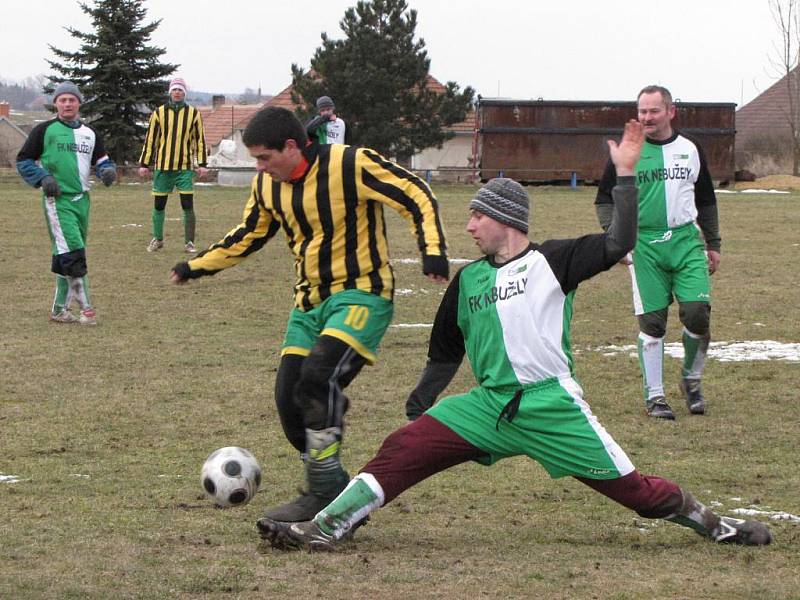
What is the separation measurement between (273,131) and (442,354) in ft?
3.95

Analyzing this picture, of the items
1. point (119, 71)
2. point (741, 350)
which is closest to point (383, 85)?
point (119, 71)

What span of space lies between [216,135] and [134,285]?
63.2 m

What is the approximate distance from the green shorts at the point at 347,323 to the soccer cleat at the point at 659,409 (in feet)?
9.58

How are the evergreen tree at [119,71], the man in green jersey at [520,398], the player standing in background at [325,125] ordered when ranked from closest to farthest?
the man in green jersey at [520,398], the player standing in background at [325,125], the evergreen tree at [119,71]

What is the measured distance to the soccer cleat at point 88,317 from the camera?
39.4ft

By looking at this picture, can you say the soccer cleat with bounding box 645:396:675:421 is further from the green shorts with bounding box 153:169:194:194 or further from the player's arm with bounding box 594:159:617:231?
the green shorts with bounding box 153:169:194:194

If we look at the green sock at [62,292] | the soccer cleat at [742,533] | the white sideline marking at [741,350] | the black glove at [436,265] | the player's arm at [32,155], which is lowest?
the white sideline marking at [741,350]

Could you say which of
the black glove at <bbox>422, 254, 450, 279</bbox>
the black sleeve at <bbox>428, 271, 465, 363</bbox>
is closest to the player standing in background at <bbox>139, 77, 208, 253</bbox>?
the black glove at <bbox>422, 254, 450, 279</bbox>

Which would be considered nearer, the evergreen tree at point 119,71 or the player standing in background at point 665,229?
the player standing in background at point 665,229

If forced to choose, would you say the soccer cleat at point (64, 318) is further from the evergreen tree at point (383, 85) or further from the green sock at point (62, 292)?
the evergreen tree at point (383, 85)

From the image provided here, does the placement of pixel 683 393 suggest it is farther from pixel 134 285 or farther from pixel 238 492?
pixel 134 285

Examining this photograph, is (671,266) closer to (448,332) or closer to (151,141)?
(448,332)

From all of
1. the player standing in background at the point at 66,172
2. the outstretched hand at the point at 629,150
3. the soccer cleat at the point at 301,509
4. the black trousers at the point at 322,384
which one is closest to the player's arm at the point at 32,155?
the player standing in background at the point at 66,172

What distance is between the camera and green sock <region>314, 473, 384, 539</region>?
5242 millimetres
